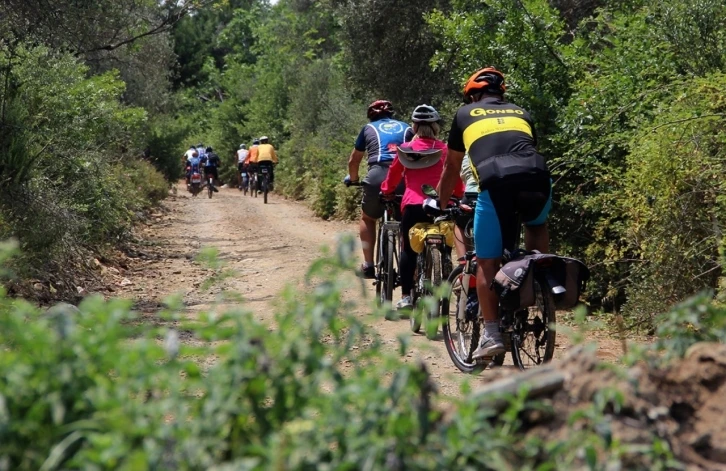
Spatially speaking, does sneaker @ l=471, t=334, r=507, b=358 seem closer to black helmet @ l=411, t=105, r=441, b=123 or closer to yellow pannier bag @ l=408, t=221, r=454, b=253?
yellow pannier bag @ l=408, t=221, r=454, b=253

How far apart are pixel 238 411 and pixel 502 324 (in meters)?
4.21

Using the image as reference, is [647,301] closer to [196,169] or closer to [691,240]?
[691,240]

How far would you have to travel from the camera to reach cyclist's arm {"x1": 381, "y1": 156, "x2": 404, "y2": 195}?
9.08 metres

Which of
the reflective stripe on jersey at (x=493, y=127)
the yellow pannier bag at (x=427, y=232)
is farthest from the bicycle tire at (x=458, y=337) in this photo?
the reflective stripe on jersey at (x=493, y=127)

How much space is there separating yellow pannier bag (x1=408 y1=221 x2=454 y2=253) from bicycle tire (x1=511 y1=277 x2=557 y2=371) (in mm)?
1831

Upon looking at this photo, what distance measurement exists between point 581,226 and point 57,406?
787 cm

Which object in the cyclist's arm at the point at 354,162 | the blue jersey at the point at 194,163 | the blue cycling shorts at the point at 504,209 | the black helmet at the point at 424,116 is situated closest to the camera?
the blue cycling shorts at the point at 504,209

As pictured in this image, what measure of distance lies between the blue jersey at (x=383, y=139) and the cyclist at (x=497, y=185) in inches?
127

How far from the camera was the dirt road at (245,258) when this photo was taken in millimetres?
8414

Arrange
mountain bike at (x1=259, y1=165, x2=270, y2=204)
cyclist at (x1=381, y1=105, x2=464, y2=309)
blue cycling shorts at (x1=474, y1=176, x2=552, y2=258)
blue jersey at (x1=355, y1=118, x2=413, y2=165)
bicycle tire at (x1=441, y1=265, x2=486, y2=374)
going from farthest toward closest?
mountain bike at (x1=259, y1=165, x2=270, y2=204)
blue jersey at (x1=355, y1=118, x2=413, y2=165)
cyclist at (x1=381, y1=105, x2=464, y2=309)
bicycle tire at (x1=441, y1=265, x2=486, y2=374)
blue cycling shorts at (x1=474, y1=176, x2=552, y2=258)

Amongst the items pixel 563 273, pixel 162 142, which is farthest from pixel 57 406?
pixel 162 142

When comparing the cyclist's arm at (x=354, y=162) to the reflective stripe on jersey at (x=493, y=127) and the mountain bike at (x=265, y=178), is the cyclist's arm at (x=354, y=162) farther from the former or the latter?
the mountain bike at (x=265, y=178)

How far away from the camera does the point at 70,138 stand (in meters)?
12.2

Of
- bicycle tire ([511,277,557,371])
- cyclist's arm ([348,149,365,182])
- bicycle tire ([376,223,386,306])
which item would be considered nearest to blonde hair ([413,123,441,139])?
bicycle tire ([376,223,386,306])
